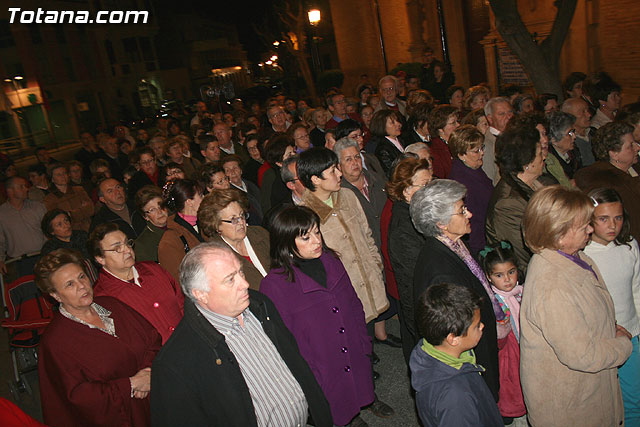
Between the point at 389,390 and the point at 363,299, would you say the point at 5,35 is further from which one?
the point at 389,390

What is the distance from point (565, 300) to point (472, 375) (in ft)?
2.15

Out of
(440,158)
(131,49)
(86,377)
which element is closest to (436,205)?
(86,377)

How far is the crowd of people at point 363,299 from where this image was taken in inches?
95.8

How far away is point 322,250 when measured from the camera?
3.41 meters

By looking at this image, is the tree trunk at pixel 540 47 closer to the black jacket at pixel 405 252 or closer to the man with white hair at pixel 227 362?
the black jacket at pixel 405 252

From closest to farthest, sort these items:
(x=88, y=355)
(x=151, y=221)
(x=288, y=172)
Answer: (x=88, y=355), (x=151, y=221), (x=288, y=172)

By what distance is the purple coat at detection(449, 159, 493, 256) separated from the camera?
4441 millimetres

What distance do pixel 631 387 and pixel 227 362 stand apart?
2.62 metres

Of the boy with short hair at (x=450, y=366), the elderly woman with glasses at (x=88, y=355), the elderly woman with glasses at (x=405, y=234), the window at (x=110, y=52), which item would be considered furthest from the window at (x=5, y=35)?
the boy with short hair at (x=450, y=366)

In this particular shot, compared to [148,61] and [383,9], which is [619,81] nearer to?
[383,9]

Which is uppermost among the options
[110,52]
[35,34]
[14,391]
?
[35,34]

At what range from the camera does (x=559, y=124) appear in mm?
4957

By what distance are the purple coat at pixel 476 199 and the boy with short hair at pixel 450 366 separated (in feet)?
6.96

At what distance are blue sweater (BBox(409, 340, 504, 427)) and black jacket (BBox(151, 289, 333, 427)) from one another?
37.0 inches
